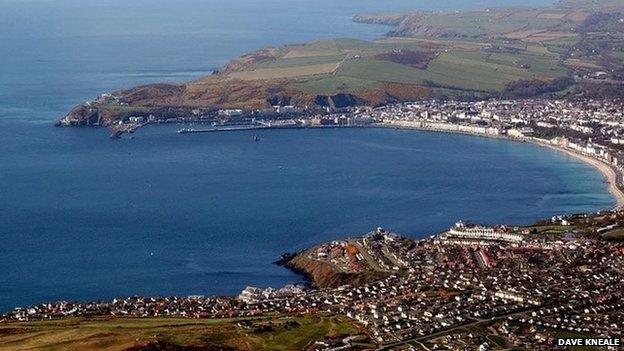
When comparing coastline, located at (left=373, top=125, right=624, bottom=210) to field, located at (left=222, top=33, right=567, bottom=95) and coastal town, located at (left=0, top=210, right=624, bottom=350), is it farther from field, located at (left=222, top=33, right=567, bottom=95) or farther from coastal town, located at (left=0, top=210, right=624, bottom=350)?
field, located at (left=222, top=33, right=567, bottom=95)

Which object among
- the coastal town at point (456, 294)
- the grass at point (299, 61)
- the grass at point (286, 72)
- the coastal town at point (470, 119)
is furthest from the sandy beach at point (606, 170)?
the grass at point (299, 61)

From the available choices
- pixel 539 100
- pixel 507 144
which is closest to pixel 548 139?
pixel 507 144

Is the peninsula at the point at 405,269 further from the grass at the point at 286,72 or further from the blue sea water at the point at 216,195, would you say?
the grass at the point at 286,72

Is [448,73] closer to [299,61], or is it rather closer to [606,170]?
[299,61]

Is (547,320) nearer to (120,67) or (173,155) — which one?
(173,155)

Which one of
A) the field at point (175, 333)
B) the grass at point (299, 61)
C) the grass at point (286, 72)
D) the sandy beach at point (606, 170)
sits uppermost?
the grass at point (299, 61)

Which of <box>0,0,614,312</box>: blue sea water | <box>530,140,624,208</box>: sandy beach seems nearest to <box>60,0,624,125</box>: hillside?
<box>0,0,614,312</box>: blue sea water
